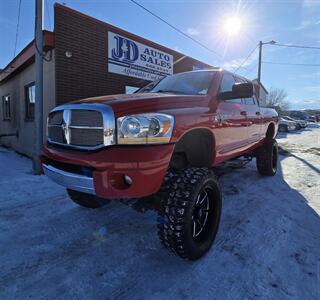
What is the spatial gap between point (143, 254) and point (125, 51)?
23.0 ft

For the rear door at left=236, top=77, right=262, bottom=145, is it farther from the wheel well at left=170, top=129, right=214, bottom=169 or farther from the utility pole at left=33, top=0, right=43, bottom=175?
the utility pole at left=33, top=0, right=43, bottom=175

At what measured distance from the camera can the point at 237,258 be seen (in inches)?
97.4

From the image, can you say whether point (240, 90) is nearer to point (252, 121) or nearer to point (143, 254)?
point (252, 121)

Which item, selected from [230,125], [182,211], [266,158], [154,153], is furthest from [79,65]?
[182,211]

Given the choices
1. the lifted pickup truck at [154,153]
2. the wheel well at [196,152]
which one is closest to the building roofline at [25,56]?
the lifted pickup truck at [154,153]

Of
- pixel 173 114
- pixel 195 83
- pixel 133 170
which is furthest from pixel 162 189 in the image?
pixel 195 83

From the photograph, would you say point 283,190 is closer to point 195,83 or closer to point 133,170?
point 195,83

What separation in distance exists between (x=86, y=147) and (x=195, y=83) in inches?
72.6

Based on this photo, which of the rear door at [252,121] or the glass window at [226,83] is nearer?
the glass window at [226,83]

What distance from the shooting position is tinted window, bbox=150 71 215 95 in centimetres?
321

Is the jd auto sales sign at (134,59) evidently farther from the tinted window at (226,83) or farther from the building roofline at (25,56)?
the tinted window at (226,83)

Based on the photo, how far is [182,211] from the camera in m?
2.23

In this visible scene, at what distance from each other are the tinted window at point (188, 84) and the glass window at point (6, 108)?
9.95 m

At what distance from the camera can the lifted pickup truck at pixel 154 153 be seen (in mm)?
2023
